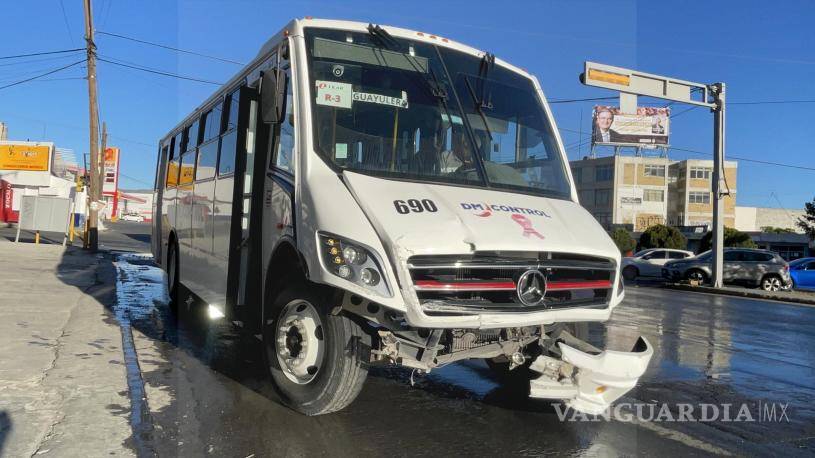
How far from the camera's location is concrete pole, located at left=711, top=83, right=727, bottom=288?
73.3ft

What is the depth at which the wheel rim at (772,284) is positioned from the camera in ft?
78.0

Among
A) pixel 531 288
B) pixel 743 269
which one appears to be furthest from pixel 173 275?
pixel 743 269

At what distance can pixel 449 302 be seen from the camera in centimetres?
390

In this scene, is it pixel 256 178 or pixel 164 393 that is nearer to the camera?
pixel 164 393

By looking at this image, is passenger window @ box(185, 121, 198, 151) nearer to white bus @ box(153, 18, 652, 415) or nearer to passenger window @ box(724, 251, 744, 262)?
white bus @ box(153, 18, 652, 415)

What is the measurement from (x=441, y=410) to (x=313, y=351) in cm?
120

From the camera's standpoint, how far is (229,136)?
6.86 metres

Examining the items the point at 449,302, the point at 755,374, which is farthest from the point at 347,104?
the point at 755,374

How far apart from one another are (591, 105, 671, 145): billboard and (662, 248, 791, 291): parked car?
52310 mm

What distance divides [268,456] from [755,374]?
215 inches

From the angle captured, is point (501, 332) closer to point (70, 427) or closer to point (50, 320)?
point (70, 427)

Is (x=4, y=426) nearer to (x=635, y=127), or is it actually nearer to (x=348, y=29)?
(x=348, y=29)

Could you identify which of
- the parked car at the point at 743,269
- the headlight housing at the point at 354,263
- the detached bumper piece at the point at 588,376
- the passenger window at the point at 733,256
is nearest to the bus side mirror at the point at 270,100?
the headlight housing at the point at 354,263

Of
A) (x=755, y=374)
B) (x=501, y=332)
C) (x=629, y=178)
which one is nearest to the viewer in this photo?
(x=501, y=332)
